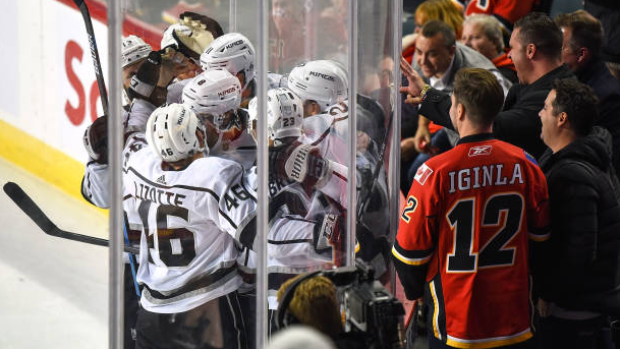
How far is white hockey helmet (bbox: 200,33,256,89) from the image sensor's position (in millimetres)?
2285

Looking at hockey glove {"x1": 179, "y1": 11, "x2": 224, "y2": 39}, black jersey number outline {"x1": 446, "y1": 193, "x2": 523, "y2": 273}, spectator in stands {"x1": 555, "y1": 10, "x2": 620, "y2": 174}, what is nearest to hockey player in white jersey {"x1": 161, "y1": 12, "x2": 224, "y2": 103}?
hockey glove {"x1": 179, "y1": 11, "x2": 224, "y2": 39}

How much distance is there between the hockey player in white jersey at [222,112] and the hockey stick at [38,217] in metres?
0.37

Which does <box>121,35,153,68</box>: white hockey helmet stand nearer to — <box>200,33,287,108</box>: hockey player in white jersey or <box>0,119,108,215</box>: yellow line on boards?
<box>200,33,287,108</box>: hockey player in white jersey

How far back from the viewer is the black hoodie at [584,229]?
7.94ft

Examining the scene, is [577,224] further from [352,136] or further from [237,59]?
[237,59]

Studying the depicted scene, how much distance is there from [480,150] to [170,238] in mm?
856

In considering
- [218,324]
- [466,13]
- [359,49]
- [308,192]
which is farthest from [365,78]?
[466,13]

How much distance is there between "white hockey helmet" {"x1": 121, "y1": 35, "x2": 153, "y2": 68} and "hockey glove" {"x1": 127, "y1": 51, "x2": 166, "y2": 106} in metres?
0.02

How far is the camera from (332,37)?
8.35 feet

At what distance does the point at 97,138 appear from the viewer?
2.08 meters

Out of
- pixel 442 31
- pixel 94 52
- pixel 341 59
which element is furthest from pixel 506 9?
pixel 94 52

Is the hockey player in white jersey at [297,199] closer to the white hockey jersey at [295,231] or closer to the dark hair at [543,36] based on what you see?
the white hockey jersey at [295,231]

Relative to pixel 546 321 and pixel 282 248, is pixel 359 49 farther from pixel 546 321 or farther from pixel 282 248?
pixel 546 321

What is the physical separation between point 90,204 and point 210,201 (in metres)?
0.32
